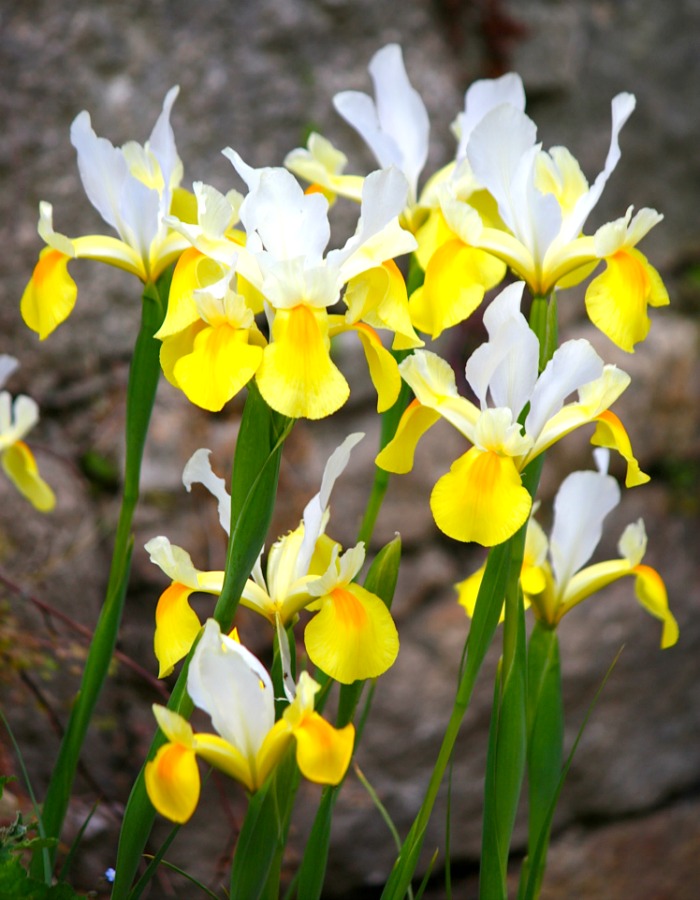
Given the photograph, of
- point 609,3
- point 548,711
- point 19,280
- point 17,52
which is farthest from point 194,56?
point 548,711

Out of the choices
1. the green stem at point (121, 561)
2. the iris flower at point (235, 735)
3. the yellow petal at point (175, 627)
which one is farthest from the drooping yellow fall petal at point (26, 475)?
the iris flower at point (235, 735)

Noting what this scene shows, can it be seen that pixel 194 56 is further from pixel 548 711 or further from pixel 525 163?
pixel 548 711

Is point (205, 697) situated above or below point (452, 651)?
Result: above

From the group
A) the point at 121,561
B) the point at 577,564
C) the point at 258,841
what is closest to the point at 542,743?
the point at 577,564

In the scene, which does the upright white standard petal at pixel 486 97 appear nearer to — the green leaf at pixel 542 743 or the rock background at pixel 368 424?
the green leaf at pixel 542 743

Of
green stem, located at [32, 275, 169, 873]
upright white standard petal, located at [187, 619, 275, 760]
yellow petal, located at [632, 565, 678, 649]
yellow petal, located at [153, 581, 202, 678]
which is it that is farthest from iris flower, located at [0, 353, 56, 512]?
yellow petal, located at [632, 565, 678, 649]

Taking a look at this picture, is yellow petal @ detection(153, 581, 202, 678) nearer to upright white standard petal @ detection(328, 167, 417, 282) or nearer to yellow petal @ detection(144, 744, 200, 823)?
yellow petal @ detection(144, 744, 200, 823)
